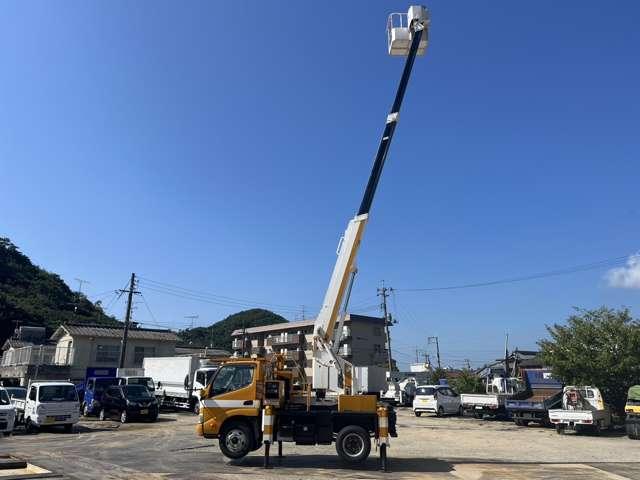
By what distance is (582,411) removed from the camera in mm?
21766

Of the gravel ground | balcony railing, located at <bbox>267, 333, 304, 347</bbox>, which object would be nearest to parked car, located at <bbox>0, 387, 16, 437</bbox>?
the gravel ground

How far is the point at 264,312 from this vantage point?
399ft

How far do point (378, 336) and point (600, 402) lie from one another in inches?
1826

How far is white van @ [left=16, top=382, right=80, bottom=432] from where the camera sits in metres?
20.0

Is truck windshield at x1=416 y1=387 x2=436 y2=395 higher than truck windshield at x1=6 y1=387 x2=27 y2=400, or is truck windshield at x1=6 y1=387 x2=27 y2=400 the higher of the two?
truck windshield at x1=416 y1=387 x2=436 y2=395

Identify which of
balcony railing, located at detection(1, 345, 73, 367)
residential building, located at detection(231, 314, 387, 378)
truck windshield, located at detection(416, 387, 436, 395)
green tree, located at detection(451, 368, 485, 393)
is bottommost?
truck windshield, located at detection(416, 387, 436, 395)

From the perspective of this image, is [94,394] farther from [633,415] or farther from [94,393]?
[633,415]

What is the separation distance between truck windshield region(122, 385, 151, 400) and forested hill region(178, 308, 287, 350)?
65780 mm

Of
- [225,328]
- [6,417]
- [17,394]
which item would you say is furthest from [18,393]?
[225,328]

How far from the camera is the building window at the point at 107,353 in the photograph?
4669cm

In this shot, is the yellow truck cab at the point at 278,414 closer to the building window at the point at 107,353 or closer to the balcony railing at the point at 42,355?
the balcony railing at the point at 42,355

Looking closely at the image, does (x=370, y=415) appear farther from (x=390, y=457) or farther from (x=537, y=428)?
(x=537, y=428)

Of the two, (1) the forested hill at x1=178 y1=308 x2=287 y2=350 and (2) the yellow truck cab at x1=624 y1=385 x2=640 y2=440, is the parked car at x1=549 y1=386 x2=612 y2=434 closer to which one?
(2) the yellow truck cab at x1=624 y1=385 x2=640 y2=440

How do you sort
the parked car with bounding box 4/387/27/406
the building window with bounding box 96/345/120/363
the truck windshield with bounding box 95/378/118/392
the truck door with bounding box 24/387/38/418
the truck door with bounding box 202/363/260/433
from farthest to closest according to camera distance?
the building window with bounding box 96/345/120/363, the truck windshield with bounding box 95/378/118/392, the parked car with bounding box 4/387/27/406, the truck door with bounding box 24/387/38/418, the truck door with bounding box 202/363/260/433
